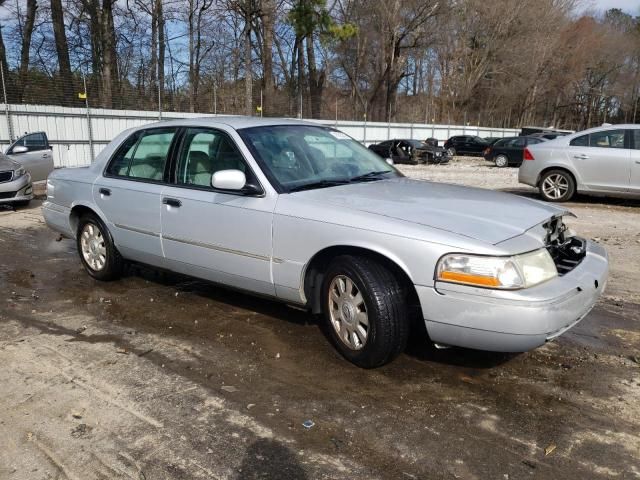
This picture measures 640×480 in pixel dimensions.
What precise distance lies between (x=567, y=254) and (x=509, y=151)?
2120cm

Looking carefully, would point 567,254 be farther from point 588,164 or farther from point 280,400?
point 588,164

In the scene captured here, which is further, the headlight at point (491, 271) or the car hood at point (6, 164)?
the car hood at point (6, 164)

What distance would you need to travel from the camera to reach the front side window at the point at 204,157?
14.0 ft

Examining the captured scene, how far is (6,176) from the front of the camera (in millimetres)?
10477

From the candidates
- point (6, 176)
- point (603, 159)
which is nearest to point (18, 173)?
point (6, 176)

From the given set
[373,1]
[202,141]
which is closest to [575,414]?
[202,141]

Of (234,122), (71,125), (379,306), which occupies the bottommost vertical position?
(379,306)

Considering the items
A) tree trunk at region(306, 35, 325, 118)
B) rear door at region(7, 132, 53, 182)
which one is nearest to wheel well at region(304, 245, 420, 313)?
rear door at region(7, 132, 53, 182)

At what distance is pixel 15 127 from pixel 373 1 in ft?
98.1

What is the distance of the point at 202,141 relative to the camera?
450 cm

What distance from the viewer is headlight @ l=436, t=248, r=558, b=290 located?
9.87ft

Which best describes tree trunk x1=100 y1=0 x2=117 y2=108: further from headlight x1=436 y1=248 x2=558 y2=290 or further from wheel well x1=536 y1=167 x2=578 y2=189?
headlight x1=436 y1=248 x2=558 y2=290

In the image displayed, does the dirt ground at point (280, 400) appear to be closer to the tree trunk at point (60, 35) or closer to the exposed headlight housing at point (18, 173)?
the exposed headlight housing at point (18, 173)

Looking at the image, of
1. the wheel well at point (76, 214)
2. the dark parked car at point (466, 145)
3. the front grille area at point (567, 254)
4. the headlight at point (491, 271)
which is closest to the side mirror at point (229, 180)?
the headlight at point (491, 271)
